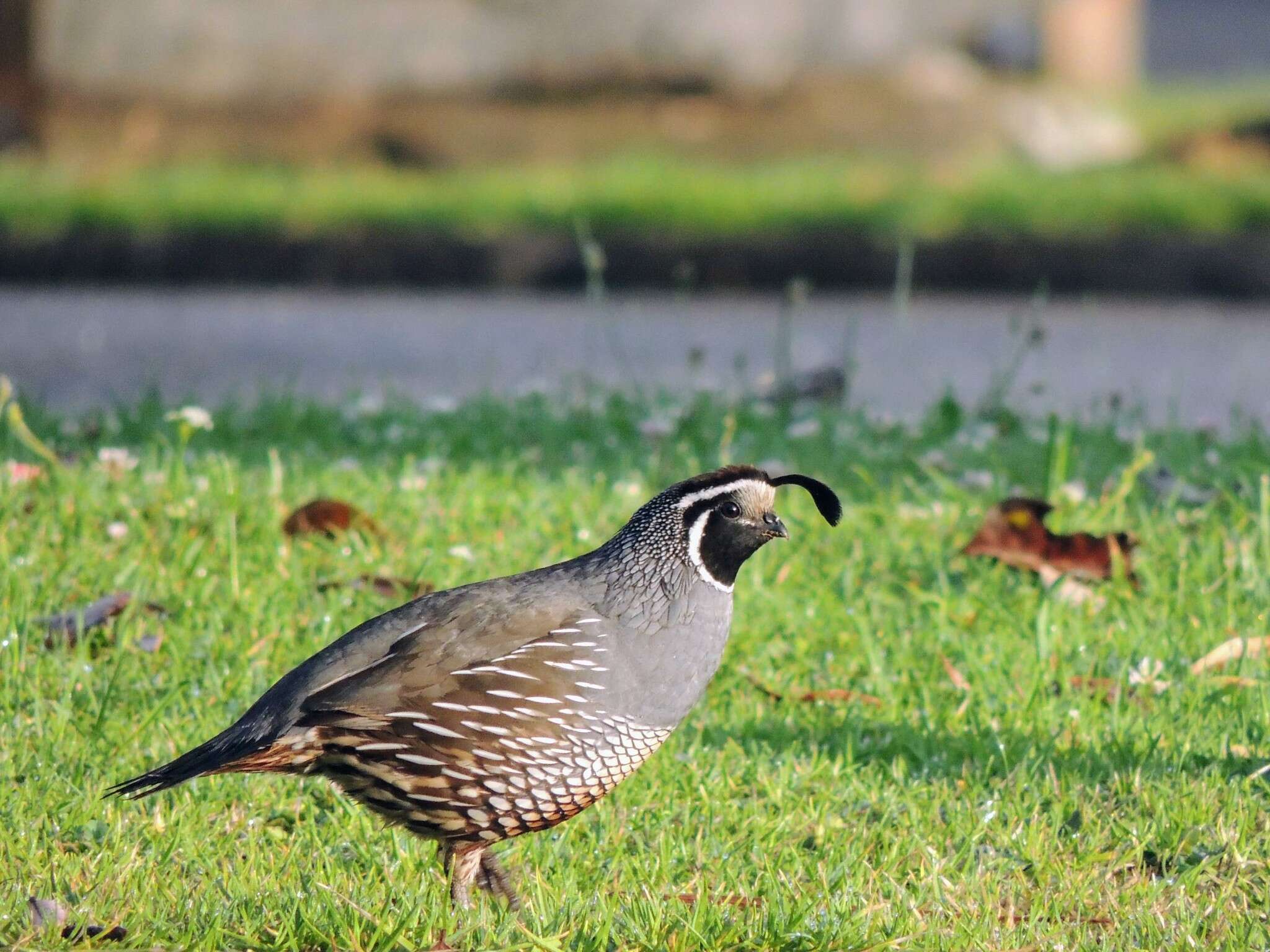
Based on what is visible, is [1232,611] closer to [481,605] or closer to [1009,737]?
[1009,737]

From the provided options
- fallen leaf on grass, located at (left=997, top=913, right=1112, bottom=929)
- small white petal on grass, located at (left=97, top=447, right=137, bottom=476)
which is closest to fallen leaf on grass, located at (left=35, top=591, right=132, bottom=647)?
small white petal on grass, located at (left=97, top=447, right=137, bottom=476)

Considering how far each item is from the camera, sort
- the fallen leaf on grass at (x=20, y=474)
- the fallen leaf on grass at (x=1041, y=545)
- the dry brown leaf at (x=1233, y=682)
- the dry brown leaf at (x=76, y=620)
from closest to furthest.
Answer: the dry brown leaf at (x=1233, y=682) < the dry brown leaf at (x=76, y=620) < the fallen leaf on grass at (x=1041, y=545) < the fallen leaf on grass at (x=20, y=474)

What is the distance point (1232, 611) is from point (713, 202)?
736 centimetres

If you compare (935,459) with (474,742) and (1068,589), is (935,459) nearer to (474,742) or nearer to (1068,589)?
(1068,589)

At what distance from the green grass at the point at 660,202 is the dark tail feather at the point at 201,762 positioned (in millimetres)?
8191

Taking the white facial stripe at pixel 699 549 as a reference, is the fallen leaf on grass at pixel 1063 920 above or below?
below

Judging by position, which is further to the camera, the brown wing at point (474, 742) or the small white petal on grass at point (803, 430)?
Result: the small white petal on grass at point (803, 430)

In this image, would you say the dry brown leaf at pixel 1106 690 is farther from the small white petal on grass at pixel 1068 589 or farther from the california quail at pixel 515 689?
the california quail at pixel 515 689

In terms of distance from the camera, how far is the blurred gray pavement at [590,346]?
841cm

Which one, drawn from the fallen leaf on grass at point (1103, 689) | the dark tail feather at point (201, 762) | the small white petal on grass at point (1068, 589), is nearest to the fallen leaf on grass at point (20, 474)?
the dark tail feather at point (201, 762)

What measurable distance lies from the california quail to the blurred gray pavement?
3.62 meters

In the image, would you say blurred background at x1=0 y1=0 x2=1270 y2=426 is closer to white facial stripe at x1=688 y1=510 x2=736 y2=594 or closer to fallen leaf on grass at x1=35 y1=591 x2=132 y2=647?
fallen leaf on grass at x1=35 y1=591 x2=132 y2=647

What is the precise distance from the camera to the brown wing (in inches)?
128

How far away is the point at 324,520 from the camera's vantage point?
5062 millimetres
